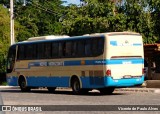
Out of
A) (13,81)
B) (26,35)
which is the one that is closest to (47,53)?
(13,81)

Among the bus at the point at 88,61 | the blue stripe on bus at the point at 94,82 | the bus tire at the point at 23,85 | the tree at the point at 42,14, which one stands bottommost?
the bus tire at the point at 23,85

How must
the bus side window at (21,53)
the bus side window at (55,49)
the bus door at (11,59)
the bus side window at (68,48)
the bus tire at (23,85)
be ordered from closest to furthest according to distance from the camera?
the bus side window at (68,48) → the bus side window at (55,49) → the bus side window at (21,53) → the bus tire at (23,85) → the bus door at (11,59)

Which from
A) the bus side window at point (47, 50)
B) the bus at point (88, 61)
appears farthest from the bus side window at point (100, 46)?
the bus side window at point (47, 50)

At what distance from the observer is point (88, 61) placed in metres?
24.9

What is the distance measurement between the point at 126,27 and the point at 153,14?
2.48 meters

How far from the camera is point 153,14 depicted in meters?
39.9

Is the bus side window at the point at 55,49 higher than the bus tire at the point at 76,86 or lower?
higher

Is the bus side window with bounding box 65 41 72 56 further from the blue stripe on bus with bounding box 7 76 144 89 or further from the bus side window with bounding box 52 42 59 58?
the blue stripe on bus with bounding box 7 76 144 89

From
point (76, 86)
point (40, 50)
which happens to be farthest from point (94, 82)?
point (40, 50)

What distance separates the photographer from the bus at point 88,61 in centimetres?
2419

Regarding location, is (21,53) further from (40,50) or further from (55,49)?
(55,49)

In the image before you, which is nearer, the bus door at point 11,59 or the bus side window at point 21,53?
the bus side window at point 21,53

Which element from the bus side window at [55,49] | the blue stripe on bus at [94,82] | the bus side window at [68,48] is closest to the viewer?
the blue stripe on bus at [94,82]

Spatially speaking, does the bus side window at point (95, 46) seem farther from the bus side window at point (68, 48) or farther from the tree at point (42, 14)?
the tree at point (42, 14)
